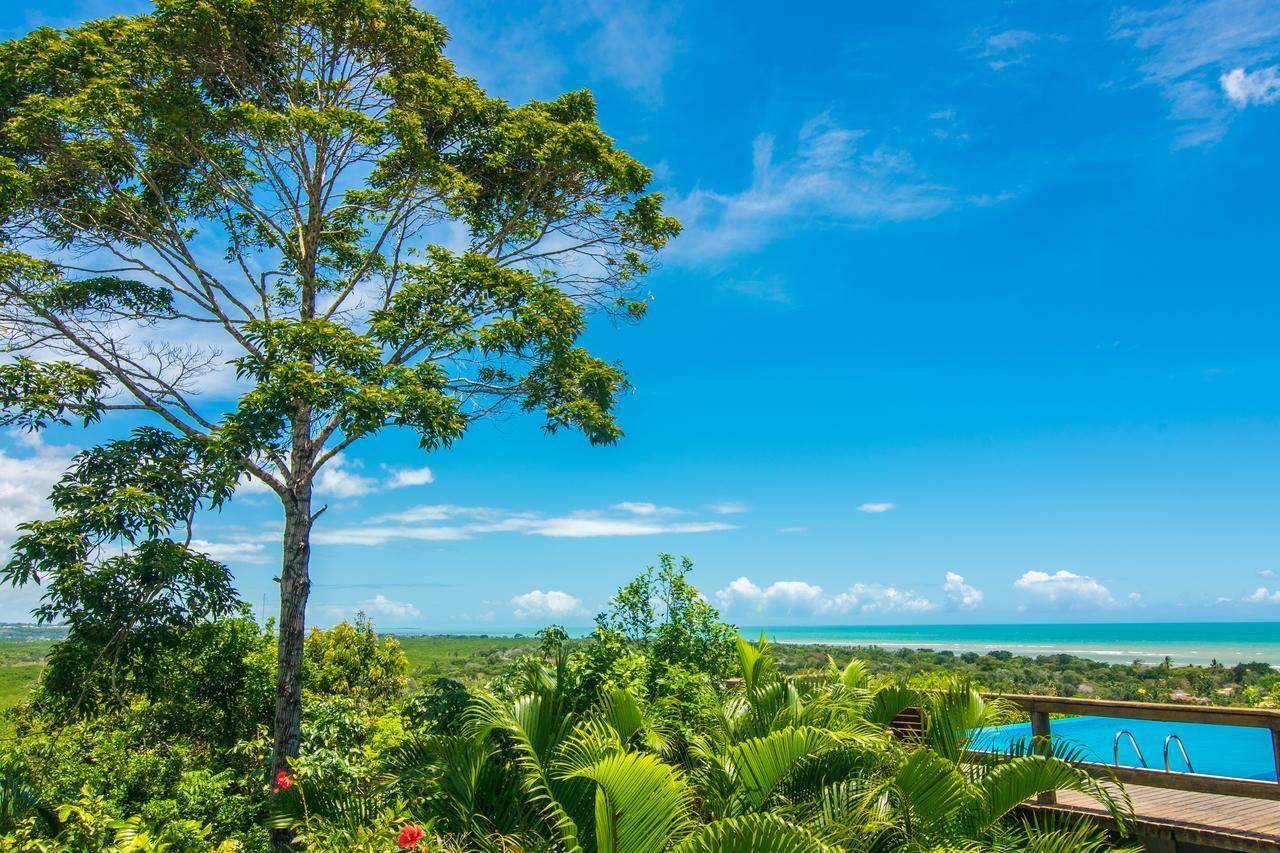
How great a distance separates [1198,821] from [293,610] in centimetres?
1031

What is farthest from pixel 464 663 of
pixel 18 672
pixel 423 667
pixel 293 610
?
pixel 293 610

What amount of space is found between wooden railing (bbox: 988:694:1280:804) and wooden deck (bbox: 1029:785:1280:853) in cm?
27

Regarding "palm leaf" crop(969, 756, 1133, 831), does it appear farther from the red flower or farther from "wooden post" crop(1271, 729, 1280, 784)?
the red flower

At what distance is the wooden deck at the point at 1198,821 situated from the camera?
247 inches

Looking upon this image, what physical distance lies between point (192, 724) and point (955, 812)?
11.5 m

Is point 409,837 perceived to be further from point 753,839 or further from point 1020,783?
point 1020,783

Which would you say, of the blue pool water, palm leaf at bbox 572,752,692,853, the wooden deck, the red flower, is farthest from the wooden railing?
the blue pool water

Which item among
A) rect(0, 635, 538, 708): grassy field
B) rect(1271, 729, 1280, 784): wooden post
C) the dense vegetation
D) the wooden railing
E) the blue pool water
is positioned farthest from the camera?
the blue pool water

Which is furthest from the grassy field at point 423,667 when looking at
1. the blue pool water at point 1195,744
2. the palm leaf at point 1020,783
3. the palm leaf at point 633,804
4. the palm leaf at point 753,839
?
the blue pool water at point 1195,744

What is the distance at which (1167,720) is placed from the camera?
678 cm

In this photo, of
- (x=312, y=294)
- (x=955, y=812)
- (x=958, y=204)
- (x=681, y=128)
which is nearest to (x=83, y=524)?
(x=312, y=294)

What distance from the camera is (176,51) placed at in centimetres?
1111

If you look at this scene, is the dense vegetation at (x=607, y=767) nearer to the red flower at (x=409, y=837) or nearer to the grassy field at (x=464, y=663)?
the red flower at (x=409, y=837)

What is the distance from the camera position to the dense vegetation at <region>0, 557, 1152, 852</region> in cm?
532
